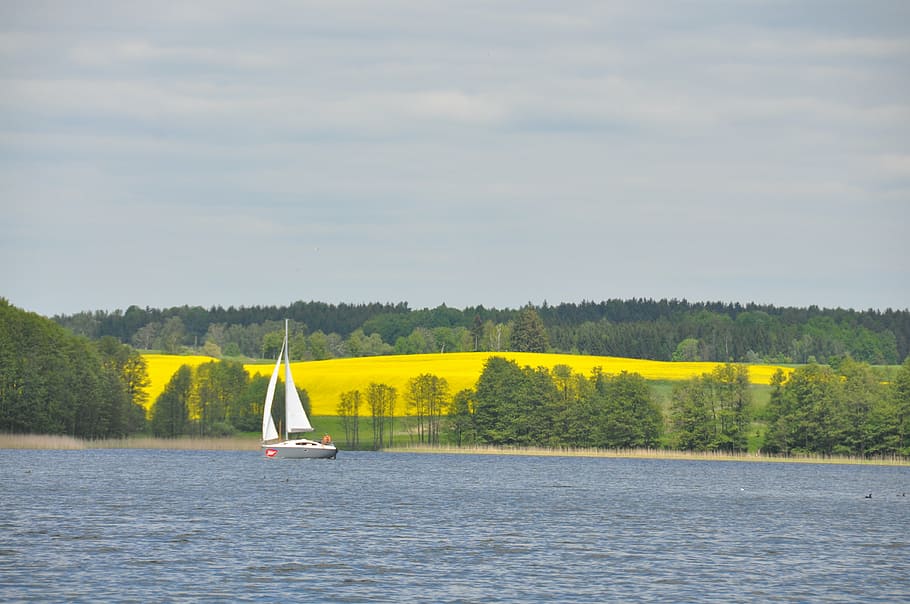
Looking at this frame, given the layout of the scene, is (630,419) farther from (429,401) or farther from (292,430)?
(292,430)

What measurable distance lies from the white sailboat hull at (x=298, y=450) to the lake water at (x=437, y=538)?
721 inches

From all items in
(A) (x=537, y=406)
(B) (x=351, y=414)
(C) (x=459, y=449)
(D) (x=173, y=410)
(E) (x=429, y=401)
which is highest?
(E) (x=429, y=401)

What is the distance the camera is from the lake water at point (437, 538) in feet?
137

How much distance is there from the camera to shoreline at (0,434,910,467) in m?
127

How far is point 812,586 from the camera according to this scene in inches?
1731

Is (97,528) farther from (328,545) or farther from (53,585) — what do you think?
(53,585)

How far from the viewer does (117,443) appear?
140m

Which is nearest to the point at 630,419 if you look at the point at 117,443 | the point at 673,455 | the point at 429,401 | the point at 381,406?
the point at 673,455

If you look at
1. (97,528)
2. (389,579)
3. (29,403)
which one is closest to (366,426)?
(29,403)

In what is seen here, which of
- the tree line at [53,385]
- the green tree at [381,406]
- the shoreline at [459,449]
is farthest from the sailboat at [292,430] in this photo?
the green tree at [381,406]

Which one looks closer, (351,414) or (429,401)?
(429,401)

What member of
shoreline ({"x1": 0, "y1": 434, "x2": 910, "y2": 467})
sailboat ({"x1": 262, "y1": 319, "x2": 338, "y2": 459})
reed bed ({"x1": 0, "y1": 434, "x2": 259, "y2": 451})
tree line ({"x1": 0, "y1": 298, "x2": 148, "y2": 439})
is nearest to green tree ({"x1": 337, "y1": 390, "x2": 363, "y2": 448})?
shoreline ({"x1": 0, "y1": 434, "x2": 910, "y2": 467})

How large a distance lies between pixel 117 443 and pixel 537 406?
151ft

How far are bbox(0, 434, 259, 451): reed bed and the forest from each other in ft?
10.9
